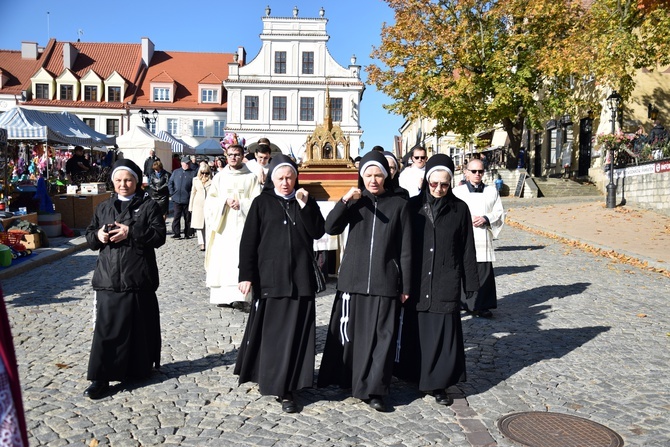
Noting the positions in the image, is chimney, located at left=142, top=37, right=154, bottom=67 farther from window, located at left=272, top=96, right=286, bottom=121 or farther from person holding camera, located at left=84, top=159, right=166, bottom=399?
person holding camera, located at left=84, top=159, right=166, bottom=399

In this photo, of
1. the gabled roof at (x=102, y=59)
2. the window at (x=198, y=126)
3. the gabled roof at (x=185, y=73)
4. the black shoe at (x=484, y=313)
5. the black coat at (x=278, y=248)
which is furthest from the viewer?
the gabled roof at (x=102, y=59)

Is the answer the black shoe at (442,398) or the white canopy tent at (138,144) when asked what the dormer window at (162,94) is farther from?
the black shoe at (442,398)

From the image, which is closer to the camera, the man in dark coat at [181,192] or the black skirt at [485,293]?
the black skirt at [485,293]

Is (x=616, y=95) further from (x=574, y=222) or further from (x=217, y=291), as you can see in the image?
(x=217, y=291)

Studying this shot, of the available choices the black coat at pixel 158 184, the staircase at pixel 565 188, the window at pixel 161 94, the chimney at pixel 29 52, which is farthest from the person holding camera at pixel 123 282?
the chimney at pixel 29 52

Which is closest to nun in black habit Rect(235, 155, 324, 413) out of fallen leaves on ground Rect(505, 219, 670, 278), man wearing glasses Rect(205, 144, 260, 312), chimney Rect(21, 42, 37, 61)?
man wearing glasses Rect(205, 144, 260, 312)

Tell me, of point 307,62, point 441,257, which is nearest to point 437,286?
point 441,257

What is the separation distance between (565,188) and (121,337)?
2809 cm

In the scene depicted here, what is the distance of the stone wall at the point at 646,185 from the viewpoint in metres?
19.6

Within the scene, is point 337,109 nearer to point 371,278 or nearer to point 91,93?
point 91,93

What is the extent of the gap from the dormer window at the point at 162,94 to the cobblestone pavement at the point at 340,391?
172 ft

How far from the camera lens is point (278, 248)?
4.94 meters

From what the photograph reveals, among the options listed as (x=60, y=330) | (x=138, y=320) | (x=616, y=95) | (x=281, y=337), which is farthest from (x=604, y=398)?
(x=616, y=95)

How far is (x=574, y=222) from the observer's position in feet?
64.7
